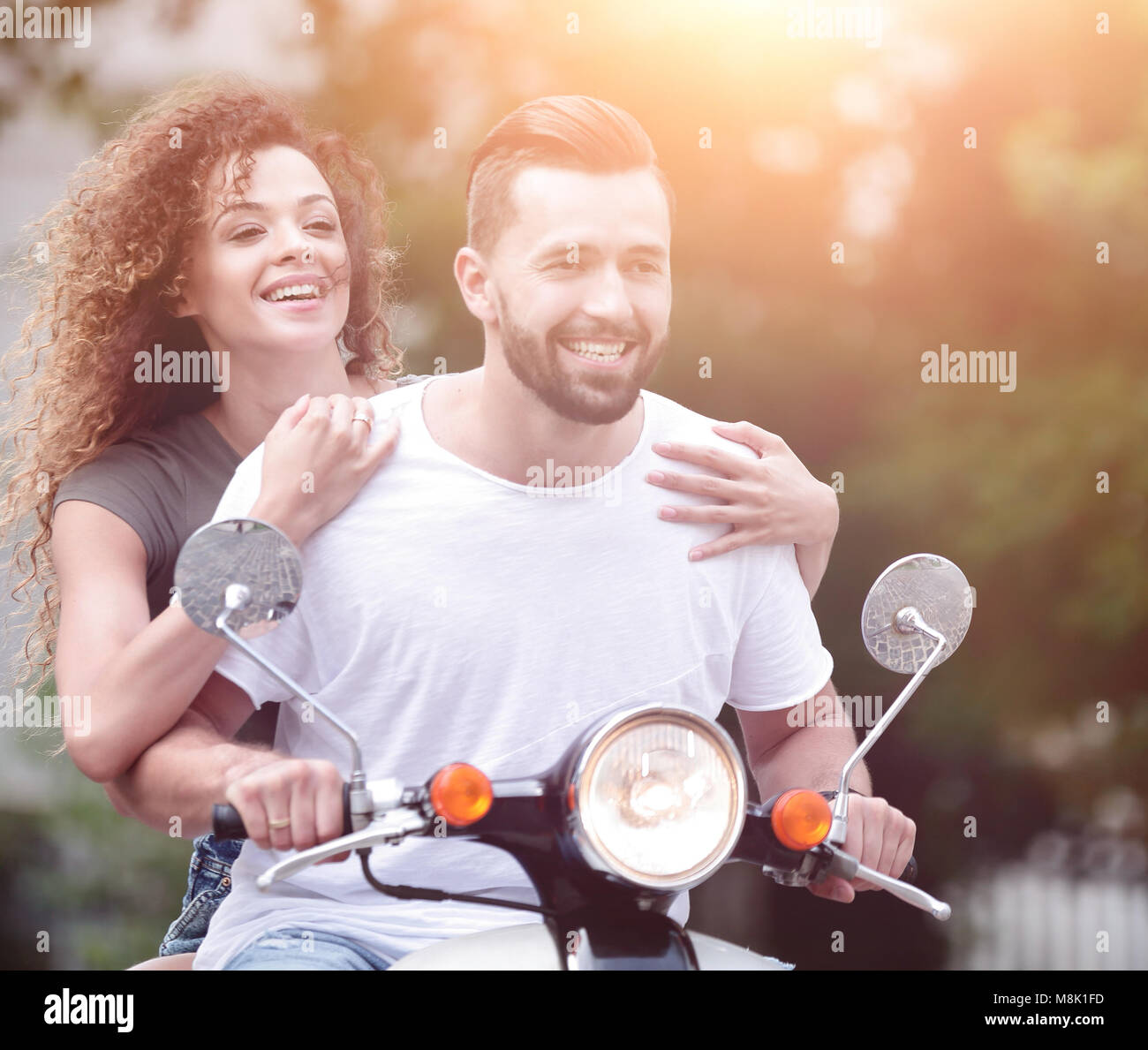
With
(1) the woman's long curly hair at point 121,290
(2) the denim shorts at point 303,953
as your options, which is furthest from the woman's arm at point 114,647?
(2) the denim shorts at point 303,953

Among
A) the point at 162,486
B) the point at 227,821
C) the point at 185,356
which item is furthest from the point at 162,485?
the point at 227,821

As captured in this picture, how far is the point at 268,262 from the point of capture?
2.16m

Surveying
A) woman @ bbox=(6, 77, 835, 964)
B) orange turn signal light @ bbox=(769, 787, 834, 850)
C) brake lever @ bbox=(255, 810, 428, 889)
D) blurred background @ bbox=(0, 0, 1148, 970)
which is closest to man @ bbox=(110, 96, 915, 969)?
woman @ bbox=(6, 77, 835, 964)

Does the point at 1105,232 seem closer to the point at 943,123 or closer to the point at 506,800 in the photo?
the point at 943,123

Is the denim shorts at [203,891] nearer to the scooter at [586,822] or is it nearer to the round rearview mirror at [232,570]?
the scooter at [586,822]

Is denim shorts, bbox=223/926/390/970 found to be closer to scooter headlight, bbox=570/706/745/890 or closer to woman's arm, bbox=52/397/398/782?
woman's arm, bbox=52/397/398/782

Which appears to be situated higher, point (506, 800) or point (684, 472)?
point (684, 472)

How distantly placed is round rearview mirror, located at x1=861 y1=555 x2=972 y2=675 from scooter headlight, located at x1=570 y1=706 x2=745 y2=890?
1.21 ft

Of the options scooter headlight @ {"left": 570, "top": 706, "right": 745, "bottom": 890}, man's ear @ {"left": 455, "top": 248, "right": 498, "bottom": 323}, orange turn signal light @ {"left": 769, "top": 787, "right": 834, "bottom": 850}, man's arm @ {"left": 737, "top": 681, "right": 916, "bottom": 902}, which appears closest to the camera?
scooter headlight @ {"left": 570, "top": 706, "right": 745, "bottom": 890}

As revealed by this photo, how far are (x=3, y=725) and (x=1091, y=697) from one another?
2413 mm

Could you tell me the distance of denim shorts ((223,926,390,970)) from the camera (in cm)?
164
